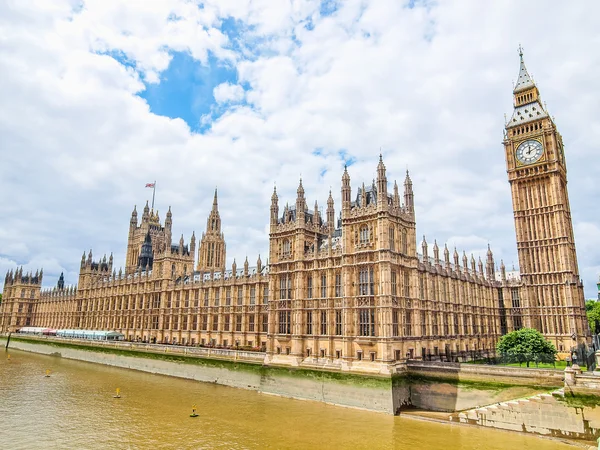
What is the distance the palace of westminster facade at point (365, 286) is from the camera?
50875 mm

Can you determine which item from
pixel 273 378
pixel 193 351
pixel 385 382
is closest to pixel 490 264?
pixel 385 382

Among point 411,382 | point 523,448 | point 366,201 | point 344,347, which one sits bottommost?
point 523,448

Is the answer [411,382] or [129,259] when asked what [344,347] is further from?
[129,259]

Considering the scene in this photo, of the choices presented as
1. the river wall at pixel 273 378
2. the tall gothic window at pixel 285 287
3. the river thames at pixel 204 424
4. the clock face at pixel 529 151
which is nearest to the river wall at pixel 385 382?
the river wall at pixel 273 378

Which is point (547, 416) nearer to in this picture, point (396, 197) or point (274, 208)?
point (396, 197)

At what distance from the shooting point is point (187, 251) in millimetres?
110562

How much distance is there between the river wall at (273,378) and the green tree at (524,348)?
757 inches


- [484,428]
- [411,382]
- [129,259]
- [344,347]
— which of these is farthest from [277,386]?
[129,259]

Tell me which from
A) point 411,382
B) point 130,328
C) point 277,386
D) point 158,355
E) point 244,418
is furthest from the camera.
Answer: point 130,328

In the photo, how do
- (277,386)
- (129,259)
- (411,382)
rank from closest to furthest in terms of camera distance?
(411,382), (277,386), (129,259)

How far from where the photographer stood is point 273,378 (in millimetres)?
54656

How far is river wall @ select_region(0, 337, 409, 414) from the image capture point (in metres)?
44.9

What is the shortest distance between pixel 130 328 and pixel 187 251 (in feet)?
78.3

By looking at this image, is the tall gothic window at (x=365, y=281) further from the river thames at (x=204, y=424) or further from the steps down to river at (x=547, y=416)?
the steps down to river at (x=547, y=416)
